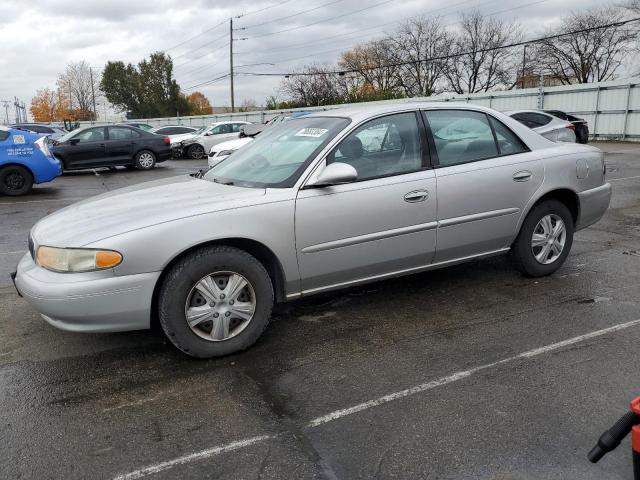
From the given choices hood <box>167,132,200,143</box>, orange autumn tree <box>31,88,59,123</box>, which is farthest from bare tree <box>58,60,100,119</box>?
hood <box>167,132,200,143</box>

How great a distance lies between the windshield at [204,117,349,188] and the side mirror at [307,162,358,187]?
0.71ft

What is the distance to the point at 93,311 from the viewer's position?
11.0 feet

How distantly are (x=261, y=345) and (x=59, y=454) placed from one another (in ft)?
4.97

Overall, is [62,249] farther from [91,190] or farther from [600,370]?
[91,190]

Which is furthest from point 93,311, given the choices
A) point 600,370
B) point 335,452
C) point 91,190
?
point 91,190

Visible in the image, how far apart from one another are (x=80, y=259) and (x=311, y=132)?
197 centimetres

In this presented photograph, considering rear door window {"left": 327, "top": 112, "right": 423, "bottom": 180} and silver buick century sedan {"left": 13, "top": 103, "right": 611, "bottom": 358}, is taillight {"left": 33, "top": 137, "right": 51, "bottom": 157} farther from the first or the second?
rear door window {"left": 327, "top": 112, "right": 423, "bottom": 180}

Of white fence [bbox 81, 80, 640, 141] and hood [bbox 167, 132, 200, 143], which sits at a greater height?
white fence [bbox 81, 80, 640, 141]

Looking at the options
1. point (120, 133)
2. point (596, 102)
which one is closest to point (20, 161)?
point (120, 133)

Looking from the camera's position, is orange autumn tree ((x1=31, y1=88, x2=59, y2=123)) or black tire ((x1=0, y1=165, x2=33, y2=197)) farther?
orange autumn tree ((x1=31, y1=88, x2=59, y2=123))

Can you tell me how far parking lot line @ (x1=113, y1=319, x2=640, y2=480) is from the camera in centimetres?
261

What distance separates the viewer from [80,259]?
11.1ft

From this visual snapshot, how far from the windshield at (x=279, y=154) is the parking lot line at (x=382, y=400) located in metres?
1.60

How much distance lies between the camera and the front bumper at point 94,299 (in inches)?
131
